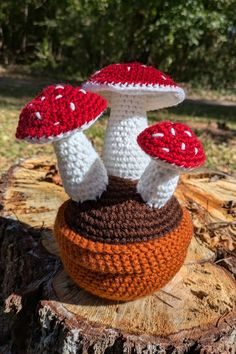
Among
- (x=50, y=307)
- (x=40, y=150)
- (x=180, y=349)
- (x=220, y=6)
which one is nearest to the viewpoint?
(x=180, y=349)

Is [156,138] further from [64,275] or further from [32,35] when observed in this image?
[32,35]

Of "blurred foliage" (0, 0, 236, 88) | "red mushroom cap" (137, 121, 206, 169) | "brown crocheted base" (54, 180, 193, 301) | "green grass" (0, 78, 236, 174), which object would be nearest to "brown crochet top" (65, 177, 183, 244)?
"brown crocheted base" (54, 180, 193, 301)

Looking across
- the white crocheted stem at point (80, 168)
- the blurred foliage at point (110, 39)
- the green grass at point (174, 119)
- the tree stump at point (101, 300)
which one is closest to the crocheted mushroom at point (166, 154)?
the white crocheted stem at point (80, 168)

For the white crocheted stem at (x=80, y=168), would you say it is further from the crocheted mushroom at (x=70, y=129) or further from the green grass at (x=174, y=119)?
the green grass at (x=174, y=119)

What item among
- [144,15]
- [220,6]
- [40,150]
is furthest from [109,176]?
[144,15]

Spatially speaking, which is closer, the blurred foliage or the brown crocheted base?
the brown crocheted base

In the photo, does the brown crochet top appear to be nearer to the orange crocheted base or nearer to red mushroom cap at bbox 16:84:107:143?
the orange crocheted base

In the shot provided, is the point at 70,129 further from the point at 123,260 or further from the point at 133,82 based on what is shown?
the point at 123,260
